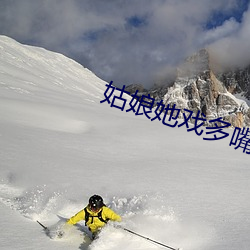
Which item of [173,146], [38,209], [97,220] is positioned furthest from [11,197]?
[173,146]

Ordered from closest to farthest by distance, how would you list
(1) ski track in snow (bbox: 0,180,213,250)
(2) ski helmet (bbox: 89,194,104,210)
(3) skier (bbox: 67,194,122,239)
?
1. (1) ski track in snow (bbox: 0,180,213,250)
2. (2) ski helmet (bbox: 89,194,104,210)
3. (3) skier (bbox: 67,194,122,239)

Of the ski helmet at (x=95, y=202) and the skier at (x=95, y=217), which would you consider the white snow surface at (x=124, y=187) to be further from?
the ski helmet at (x=95, y=202)

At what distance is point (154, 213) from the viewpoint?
18.8ft

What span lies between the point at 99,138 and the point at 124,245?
7.52 metres

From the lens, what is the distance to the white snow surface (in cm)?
489

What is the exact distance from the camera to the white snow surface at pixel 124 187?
16.0ft

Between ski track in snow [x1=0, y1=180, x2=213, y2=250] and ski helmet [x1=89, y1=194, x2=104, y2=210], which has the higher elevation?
ski helmet [x1=89, y1=194, x2=104, y2=210]

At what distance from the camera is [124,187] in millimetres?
7059

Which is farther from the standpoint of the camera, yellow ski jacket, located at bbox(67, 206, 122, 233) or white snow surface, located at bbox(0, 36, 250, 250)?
yellow ski jacket, located at bbox(67, 206, 122, 233)

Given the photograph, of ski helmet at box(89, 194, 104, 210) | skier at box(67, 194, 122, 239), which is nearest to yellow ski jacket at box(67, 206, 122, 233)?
skier at box(67, 194, 122, 239)

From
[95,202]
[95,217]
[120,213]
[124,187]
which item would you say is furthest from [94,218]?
[124,187]

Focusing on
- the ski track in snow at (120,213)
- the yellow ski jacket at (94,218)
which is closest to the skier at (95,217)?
the yellow ski jacket at (94,218)

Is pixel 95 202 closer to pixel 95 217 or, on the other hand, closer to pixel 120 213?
pixel 95 217

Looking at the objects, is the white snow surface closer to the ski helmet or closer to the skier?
the skier
